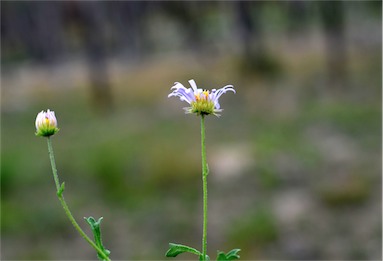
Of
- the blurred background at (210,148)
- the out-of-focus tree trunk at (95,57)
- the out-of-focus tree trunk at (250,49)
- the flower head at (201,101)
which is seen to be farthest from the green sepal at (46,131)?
the out-of-focus tree trunk at (250,49)

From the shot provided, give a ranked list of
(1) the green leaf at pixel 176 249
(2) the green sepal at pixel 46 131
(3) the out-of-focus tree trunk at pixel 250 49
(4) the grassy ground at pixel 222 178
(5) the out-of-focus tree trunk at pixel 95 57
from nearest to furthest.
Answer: (1) the green leaf at pixel 176 249, (2) the green sepal at pixel 46 131, (4) the grassy ground at pixel 222 178, (5) the out-of-focus tree trunk at pixel 95 57, (3) the out-of-focus tree trunk at pixel 250 49

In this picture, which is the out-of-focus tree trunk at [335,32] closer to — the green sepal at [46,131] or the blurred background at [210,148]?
the blurred background at [210,148]

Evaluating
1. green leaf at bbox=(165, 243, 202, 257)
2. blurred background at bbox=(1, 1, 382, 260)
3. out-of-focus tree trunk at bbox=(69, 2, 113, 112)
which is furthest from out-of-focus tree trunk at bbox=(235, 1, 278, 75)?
green leaf at bbox=(165, 243, 202, 257)

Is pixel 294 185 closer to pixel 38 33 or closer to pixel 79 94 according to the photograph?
pixel 79 94

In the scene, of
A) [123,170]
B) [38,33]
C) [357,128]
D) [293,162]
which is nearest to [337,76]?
[357,128]

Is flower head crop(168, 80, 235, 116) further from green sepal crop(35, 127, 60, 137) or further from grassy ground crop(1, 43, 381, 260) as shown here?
grassy ground crop(1, 43, 381, 260)

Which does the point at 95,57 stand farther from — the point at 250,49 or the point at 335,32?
the point at 335,32
